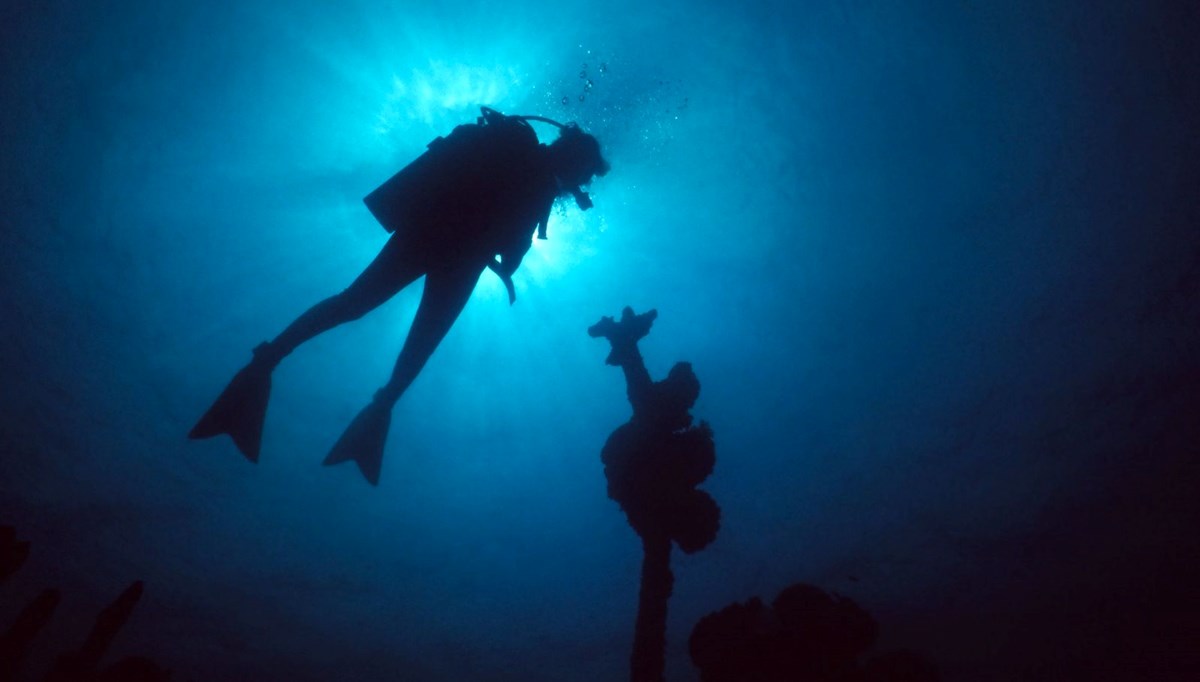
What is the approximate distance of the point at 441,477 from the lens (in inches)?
712

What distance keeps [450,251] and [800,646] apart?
390 centimetres

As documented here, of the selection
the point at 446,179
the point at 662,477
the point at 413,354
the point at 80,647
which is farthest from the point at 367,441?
the point at 662,477

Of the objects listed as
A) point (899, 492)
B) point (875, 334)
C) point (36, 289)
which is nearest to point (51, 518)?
point (36, 289)

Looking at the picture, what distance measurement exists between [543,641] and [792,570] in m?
13.4

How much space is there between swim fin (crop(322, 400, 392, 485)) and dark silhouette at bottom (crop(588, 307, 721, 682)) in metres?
2.07

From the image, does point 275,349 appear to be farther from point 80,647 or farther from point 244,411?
point 80,647

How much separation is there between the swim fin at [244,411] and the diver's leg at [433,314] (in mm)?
1024

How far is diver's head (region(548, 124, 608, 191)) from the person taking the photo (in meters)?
5.51

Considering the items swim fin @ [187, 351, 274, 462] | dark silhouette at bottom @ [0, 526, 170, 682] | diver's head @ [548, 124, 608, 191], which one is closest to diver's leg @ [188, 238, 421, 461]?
swim fin @ [187, 351, 274, 462]

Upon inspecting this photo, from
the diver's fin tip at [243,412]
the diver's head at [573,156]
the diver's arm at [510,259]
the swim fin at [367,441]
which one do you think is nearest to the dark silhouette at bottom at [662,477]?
the diver's arm at [510,259]

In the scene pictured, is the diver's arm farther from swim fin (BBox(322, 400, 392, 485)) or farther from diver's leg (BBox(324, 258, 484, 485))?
swim fin (BBox(322, 400, 392, 485))

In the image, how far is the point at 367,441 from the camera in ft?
16.7

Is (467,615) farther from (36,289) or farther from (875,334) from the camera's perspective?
(875,334)

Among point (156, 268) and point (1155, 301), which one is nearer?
point (156, 268)
